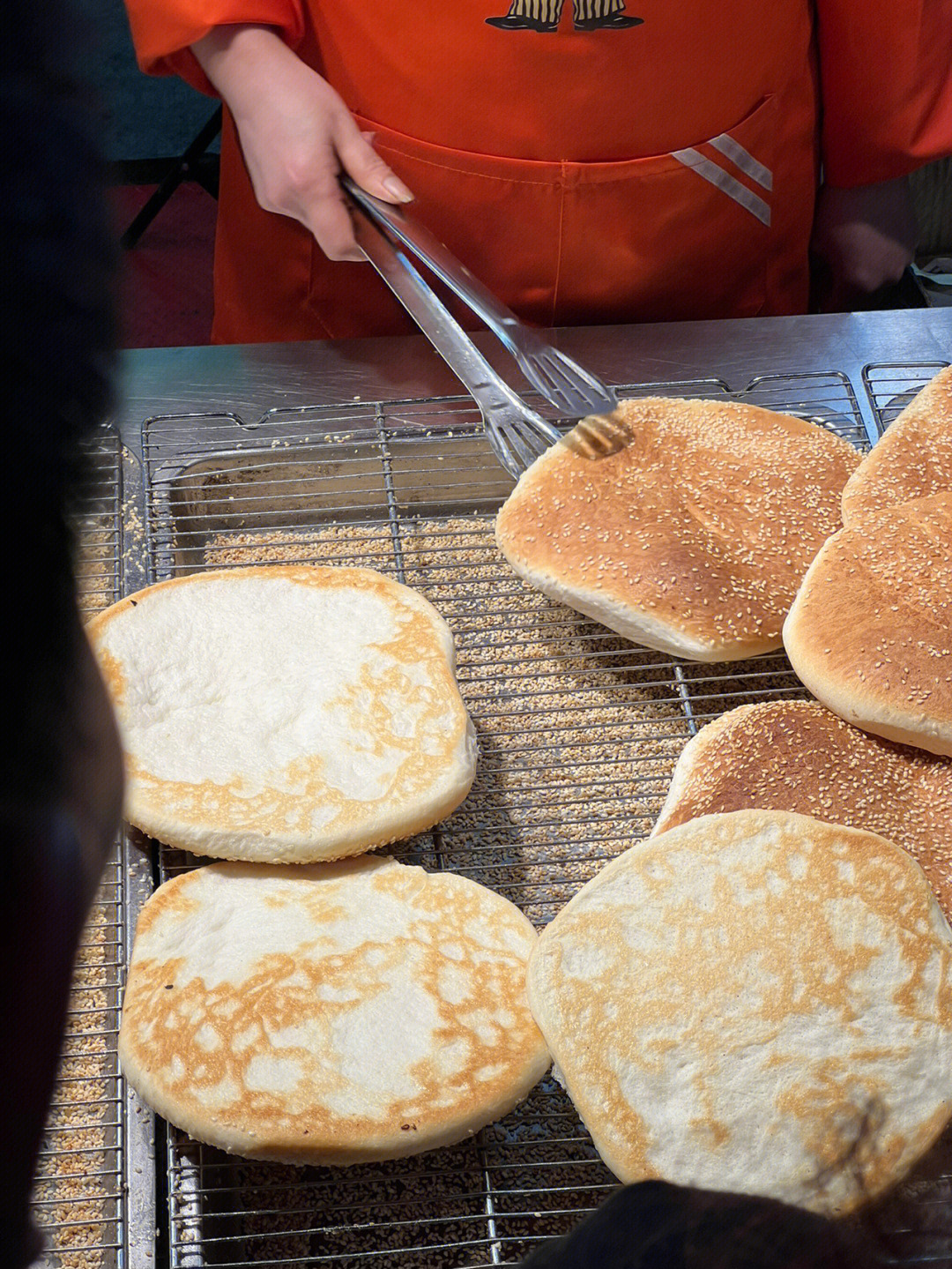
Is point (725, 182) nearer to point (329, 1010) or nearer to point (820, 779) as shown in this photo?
point (820, 779)

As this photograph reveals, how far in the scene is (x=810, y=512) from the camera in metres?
1.40

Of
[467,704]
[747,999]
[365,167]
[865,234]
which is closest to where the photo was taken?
[747,999]

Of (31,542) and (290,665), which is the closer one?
(31,542)

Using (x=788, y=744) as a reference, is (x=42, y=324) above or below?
above

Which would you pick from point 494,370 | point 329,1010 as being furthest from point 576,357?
point 329,1010

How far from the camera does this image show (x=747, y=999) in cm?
95

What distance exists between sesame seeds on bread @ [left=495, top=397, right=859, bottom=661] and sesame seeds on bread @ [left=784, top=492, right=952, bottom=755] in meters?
0.06

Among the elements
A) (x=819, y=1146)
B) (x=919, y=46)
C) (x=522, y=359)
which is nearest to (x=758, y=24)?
→ (x=919, y=46)

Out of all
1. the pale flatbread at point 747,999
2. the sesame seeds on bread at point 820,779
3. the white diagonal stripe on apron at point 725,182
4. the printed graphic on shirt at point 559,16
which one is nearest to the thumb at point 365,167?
the printed graphic on shirt at point 559,16

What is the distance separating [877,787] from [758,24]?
111cm

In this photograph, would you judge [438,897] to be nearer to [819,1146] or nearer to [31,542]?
[819,1146]

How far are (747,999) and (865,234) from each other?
1555 millimetres

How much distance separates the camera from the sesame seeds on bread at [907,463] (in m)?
1.37

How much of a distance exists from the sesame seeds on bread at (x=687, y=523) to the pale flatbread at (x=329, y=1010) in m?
0.39
